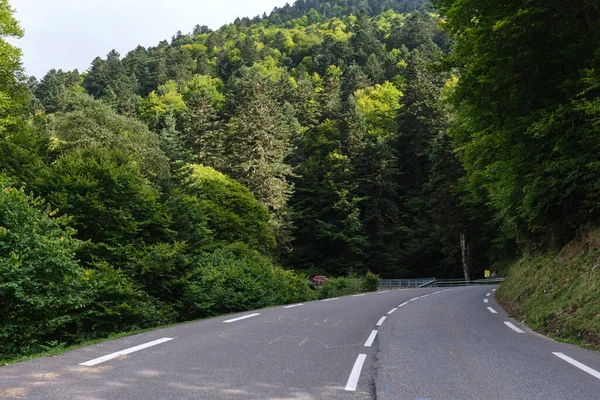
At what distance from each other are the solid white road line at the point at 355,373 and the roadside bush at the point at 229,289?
10725 mm

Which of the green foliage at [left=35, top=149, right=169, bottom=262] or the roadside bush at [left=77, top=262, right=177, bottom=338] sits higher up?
the green foliage at [left=35, top=149, right=169, bottom=262]

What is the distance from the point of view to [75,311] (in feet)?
42.4

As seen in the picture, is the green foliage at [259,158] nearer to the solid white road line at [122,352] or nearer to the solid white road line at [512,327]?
the solid white road line at [512,327]

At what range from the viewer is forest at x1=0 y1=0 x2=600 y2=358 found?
10.7 metres

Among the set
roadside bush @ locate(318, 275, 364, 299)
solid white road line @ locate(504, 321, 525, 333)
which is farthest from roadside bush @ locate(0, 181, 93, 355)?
roadside bush @ locate(318, 275, 364, 299)

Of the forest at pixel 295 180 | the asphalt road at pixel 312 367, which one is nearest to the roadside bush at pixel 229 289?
the forest at pixel 295 180

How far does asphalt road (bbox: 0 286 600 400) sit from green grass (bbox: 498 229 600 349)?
705 mm

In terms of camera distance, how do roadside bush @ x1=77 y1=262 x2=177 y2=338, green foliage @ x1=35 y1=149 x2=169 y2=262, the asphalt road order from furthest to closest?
green foliage @ x1=35 y1=149 x2=169 y2=262, roadside bush @ x1=77 y1=262 x2=177 y2=338, the asphalt road

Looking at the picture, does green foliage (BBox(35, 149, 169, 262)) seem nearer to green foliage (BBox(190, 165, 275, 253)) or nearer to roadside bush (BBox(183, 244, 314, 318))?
roadside bush (BBox(183, 244, 314, 318))

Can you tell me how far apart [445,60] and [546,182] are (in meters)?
4.86

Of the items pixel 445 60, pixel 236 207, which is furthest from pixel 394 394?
pixel 236 207

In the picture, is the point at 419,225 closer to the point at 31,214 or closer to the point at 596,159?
the point at 596,159

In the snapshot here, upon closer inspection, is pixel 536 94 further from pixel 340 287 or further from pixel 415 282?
pixel 415 282

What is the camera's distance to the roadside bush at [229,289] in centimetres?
1642
